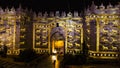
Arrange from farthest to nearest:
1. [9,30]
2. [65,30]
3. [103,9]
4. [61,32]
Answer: [61,32], [65,30], [9,30], [103,9]

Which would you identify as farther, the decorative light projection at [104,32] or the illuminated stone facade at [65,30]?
the illuminated stone facade at [65,30]

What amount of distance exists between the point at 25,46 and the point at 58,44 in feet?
22.1

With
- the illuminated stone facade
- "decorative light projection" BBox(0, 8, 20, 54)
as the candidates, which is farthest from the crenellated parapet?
"decorative light projection" BBox(0, 8, 20, 54)

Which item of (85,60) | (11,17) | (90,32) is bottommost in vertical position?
(85,60)

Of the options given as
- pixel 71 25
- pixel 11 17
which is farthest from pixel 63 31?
pixel 11 17

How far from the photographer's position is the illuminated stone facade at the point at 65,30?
21.8m

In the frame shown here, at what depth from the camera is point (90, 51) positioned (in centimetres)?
2233

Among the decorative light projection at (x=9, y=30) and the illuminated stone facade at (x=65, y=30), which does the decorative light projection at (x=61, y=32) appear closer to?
the illuminated stone facade at (x=65, y=30)

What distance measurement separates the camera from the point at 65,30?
27.4 metres

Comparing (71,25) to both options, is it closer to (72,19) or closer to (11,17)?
(72,19)

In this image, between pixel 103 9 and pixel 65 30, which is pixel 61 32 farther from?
pixel 103 9

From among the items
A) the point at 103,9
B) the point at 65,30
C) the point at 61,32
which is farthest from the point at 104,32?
the point at 61,32

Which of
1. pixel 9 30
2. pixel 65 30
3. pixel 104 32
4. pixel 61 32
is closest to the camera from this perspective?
pixel 104 32

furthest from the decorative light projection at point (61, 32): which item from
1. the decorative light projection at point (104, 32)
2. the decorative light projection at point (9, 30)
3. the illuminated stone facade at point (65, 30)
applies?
the decorative light projection at point (104, 32)
